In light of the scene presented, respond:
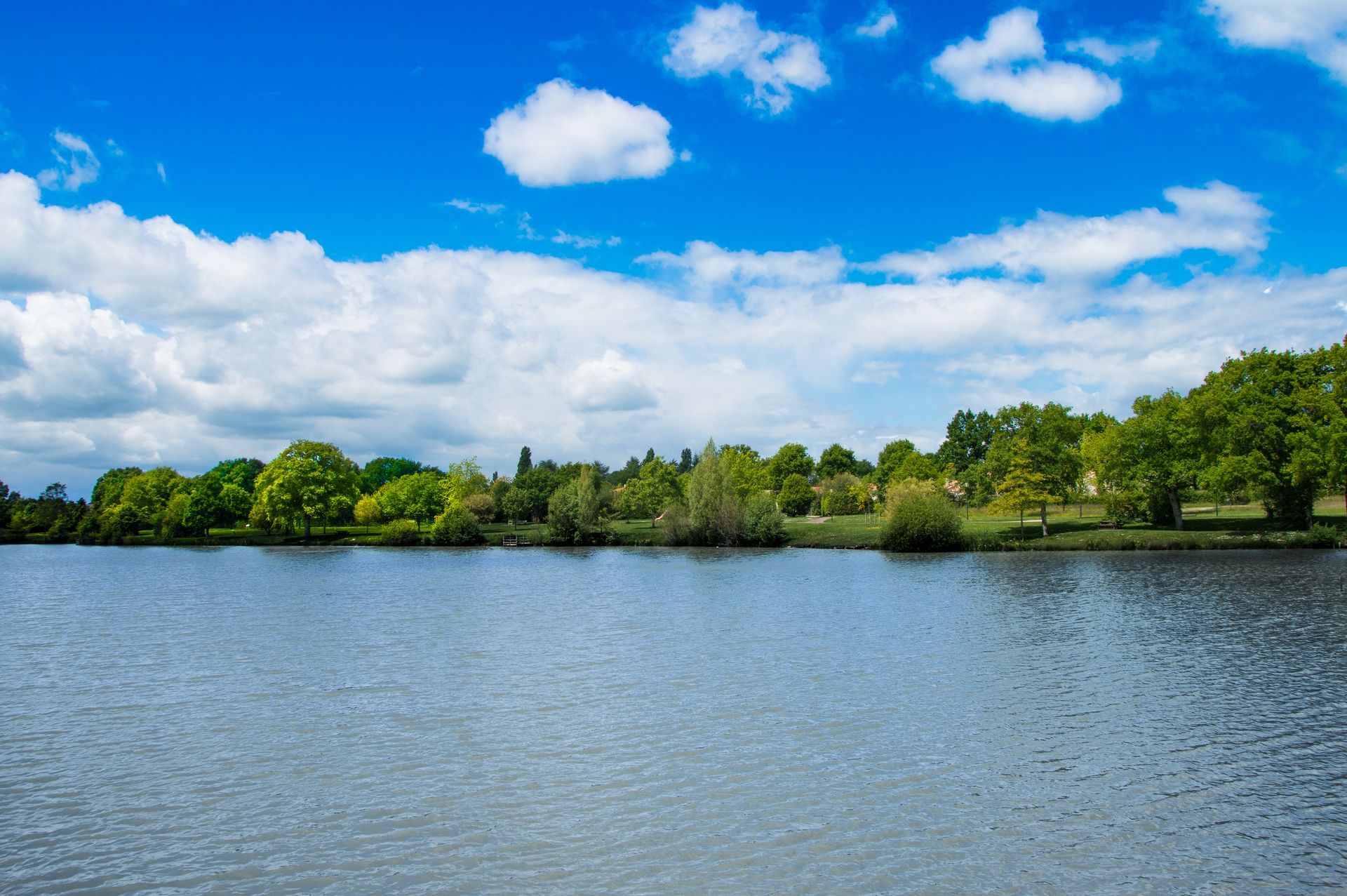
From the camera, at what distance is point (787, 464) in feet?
490

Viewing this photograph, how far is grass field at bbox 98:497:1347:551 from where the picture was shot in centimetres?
6619

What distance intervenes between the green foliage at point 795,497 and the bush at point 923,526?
52711mm

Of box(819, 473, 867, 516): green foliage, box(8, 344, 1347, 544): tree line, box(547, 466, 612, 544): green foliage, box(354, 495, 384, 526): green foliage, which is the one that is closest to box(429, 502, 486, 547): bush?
box(8, 344, 1347, 544): tree line

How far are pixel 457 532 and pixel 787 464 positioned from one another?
224 ft

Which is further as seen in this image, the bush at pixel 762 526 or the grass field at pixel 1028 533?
the bush at pixel 762 526

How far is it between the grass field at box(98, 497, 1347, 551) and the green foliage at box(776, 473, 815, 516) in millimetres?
7794

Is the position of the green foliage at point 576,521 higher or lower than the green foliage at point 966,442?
lower

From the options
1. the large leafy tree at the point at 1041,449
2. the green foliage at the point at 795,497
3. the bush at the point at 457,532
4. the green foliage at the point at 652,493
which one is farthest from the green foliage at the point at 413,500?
the large leafy tree at the point at 1041,449

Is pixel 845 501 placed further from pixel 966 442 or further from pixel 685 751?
pixel 685 751

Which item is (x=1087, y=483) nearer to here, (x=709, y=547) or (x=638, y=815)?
(x=709, y=547)

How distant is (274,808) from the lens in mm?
13508

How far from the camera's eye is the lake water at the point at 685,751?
11242 millimetres

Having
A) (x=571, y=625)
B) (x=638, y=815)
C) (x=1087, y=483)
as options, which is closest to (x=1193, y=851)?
(x=638, y=815)

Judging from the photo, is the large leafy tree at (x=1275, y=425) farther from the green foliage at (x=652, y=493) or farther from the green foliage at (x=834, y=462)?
the green foliage at (x=834, y=462)
